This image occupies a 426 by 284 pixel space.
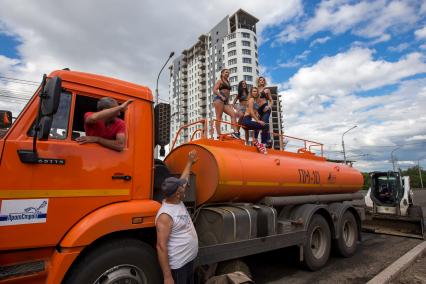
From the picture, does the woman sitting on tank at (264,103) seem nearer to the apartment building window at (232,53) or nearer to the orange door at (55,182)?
the orange door at (55,182)

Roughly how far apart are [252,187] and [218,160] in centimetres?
95

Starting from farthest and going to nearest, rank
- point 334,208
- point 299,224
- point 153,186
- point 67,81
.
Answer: point 334,208 < point 299,224 < point 153,186 < point 67,81

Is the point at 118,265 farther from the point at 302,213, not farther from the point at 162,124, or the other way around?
the point at 302,213

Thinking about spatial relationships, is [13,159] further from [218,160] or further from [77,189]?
[218,160]

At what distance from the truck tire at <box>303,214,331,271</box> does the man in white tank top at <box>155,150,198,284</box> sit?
3.50 metres

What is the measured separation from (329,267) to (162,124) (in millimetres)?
4808

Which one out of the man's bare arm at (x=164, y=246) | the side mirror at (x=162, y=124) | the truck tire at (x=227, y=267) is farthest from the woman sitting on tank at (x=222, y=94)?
the man's bare arm at (x=164, y=246)

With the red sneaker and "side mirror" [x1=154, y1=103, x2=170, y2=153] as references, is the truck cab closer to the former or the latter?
"side mirror" [x1=154, y1=103, x2=170, y2=153]

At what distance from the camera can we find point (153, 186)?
4.21m

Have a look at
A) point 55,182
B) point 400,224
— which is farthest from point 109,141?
point 400,224

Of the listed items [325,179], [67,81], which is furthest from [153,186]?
[325,179]

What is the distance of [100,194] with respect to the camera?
3.55 m

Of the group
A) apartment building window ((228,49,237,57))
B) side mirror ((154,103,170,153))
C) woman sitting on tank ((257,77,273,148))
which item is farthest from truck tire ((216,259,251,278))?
apartment building window ((228,49,237,57))

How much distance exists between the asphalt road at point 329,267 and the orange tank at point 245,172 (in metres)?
1.47
